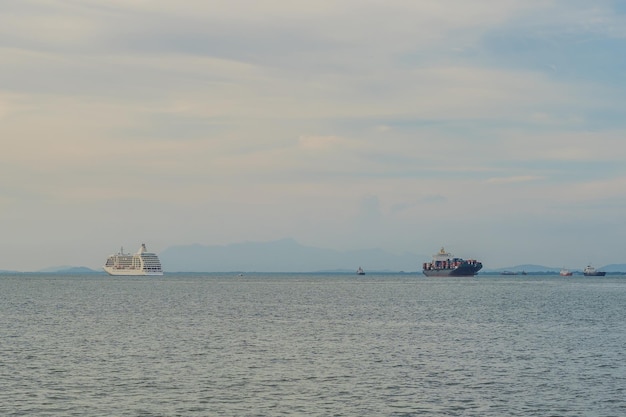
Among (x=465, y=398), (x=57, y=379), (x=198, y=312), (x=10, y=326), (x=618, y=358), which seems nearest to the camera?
(x=465, y=398)

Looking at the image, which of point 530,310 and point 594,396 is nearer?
point 594,396

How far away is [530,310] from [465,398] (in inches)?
3512

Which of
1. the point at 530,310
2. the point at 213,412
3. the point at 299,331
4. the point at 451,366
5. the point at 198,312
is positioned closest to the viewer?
the point at 213,412

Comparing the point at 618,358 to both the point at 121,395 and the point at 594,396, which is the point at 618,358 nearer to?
the point at 594,396

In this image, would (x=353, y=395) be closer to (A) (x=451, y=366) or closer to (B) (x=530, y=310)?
(A) (x=451, y=366)

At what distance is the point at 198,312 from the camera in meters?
125

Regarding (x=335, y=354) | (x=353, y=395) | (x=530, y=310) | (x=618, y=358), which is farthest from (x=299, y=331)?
(x=530, y=310)

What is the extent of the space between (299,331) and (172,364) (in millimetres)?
29494

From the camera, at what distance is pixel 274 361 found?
2514 inches

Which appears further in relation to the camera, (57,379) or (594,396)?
(57,379)

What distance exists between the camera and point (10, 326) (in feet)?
313

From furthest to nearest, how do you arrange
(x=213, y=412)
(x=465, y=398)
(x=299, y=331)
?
(x=299, y=331) → (x=465, y=398) → (x=213, y=412)

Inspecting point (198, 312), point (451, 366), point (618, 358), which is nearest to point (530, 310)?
point (198, 312)

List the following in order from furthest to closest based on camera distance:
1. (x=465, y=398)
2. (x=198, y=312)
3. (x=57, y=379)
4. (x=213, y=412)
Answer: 1. (x=198, y=312)
2. (x=57, y=379)
3. (x=465, y=398)
4. (x=213, y=412)
